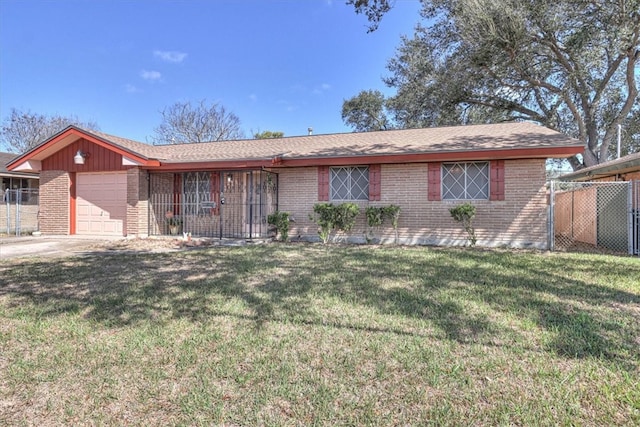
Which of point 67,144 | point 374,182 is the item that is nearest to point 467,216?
point 374,182

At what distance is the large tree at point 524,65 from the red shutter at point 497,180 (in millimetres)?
3622

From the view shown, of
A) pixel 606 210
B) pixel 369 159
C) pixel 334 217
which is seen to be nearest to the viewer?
pixel 606 210

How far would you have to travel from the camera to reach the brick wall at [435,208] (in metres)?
9.09

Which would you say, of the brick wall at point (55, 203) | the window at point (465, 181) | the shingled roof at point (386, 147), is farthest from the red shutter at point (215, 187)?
the window at point (465, 181)

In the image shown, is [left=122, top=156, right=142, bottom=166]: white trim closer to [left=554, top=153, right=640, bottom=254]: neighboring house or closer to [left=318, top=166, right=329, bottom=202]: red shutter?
[left=318, top=166, right=329, bottom=202]: red shutter

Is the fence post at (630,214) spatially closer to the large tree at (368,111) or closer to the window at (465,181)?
the window at (465,181)

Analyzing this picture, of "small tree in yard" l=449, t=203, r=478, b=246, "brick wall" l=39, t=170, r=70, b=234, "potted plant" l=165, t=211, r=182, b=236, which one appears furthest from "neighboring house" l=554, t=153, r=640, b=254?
"brick wall" l=39, t=170, r=70, b=234

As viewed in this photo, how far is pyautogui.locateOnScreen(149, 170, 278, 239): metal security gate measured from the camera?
11.5 meters

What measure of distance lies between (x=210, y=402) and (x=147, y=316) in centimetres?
194

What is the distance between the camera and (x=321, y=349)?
9.78ft

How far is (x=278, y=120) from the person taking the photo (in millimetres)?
28922

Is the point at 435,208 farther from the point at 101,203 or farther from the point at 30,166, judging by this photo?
the point at 30,166

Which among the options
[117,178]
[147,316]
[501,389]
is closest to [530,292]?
[501,389]

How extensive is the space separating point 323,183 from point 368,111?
20.1m
